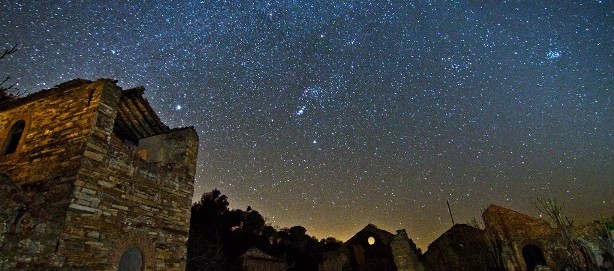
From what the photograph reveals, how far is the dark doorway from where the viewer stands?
21.3 m

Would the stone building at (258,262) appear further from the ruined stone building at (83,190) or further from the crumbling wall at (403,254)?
the ruined stone building at (83,190)

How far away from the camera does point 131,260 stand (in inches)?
307

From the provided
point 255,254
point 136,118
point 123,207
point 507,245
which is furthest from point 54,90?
point 507,245

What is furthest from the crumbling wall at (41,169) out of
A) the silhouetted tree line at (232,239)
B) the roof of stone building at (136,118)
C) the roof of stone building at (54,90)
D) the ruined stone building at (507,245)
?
the ruined stone building at (507,245)

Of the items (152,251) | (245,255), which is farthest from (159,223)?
(245,255)

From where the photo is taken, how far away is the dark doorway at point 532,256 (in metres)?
21.3

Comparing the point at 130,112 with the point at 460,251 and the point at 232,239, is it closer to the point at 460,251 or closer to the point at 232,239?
the point at 460,251

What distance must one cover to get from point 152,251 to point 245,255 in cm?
1987

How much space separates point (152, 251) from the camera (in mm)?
8234

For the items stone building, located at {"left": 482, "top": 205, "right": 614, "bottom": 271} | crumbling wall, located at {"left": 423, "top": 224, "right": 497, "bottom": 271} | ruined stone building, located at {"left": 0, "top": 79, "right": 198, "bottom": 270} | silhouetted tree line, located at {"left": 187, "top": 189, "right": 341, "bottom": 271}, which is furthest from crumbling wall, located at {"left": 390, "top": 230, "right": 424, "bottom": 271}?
silhouetted tree line, located at {"left": 187, "top": 189, "right": 341, "bottom": 271}

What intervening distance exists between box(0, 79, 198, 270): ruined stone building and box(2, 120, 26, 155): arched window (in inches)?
0.9

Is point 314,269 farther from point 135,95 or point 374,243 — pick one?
point 135,95

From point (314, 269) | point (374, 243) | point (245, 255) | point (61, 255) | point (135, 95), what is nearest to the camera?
point (61, 255)

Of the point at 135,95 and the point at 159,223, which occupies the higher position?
the point at 135,95
